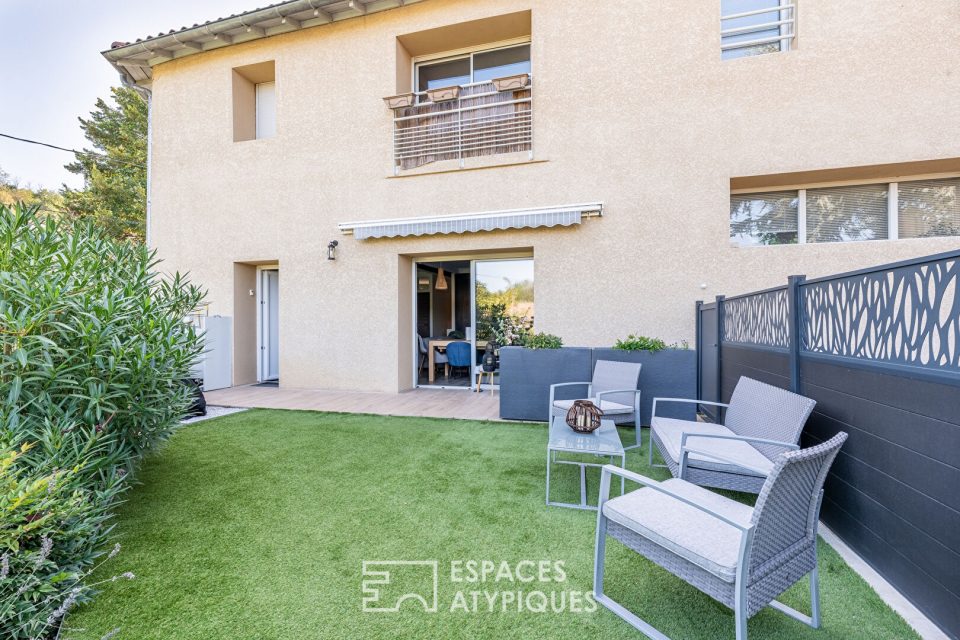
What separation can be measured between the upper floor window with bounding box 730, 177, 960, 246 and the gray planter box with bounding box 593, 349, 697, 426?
318 centimetres

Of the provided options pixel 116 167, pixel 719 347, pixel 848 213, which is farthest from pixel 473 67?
pixel 116 167

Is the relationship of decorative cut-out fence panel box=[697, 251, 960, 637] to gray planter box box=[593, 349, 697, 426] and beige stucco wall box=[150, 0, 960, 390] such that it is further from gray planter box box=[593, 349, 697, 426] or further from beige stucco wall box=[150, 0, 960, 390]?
beige stucco wall box=[150, 0, 960, 390]

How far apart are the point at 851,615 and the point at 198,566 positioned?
445cm

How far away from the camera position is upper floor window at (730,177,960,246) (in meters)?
7.36

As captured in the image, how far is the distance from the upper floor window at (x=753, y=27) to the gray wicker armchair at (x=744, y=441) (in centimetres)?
726

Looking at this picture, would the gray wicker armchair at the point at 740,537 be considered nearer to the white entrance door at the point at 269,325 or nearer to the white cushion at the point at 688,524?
the white cushion at the point at 688,524

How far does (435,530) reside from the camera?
3584mm

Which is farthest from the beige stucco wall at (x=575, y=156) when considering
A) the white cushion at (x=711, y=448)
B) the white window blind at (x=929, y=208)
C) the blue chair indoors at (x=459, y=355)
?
the white cushion at (x=711, y=448)

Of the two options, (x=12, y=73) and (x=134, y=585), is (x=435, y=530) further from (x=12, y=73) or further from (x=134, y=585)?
(x=12, y=73)

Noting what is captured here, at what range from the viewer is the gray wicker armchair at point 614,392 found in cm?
559

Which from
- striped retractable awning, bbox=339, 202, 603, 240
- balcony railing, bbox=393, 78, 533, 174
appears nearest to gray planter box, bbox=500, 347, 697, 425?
striped retractable awning, bbox=339, 202, 603, 240

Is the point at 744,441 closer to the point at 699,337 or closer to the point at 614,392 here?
the point at 614,392

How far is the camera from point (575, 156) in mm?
8625

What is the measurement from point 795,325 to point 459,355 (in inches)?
294
